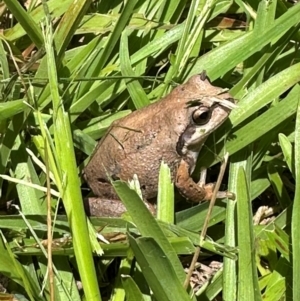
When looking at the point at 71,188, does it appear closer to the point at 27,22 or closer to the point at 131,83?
the point at 131,83

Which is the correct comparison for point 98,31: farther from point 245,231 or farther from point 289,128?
point 245,231

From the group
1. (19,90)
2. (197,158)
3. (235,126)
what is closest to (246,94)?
(235,126)

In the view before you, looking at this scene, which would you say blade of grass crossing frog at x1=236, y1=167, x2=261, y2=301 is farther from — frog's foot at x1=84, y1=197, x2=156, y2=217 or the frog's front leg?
frog's foot at x1=84, y1=197, x2=156, y2=217

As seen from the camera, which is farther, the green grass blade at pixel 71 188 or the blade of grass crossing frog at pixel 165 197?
the blade of grass crossing frog at pixel 165 197

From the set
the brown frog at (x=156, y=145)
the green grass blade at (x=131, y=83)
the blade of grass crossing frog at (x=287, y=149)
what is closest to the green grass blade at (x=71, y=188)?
the brown frog at (x=156, y=145)

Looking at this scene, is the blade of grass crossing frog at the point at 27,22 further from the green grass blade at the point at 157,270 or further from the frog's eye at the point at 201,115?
the green grass blade at the point at 157,270

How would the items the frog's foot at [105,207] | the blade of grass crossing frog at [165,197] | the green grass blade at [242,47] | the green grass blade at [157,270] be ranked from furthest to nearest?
1. the green grass blade at [242,47]
2. the frog's foot at [105,207]
3. the blade of grass crossing frog at [165,197]
4. the green grass blade at [157,270]

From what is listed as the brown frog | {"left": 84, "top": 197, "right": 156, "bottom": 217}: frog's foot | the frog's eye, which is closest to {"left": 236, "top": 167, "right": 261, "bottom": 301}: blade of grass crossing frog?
the brown frog
